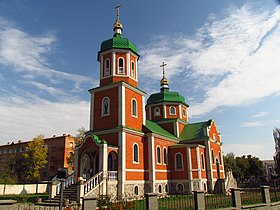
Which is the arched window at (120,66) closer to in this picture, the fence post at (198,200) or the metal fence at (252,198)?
the metal fence at (252,198)

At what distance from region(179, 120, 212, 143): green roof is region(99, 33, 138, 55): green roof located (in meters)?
11.7

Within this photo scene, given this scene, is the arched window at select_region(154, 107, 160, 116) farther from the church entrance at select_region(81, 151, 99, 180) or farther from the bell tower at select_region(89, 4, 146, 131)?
the church entrance at select_region(81, 151, 99, 180)

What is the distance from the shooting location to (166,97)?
31578 mm

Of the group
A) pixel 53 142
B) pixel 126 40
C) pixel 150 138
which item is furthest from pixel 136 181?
pixel 53 142

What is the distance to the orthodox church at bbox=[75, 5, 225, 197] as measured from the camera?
62.5 ft

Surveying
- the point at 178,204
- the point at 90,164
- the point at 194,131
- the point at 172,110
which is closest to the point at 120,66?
the point at 90,164

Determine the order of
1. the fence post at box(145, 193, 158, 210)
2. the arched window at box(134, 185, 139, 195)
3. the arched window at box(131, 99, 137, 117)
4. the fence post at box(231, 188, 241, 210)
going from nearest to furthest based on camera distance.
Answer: the fence post at box(145, 193, 158, 210) < the fence post at box(231, 188, 241, 210) < the arched window at box(134, 185, 139, 195) < the arched window at box(131, 99, 137, 117)

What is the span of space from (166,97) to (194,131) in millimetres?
5559

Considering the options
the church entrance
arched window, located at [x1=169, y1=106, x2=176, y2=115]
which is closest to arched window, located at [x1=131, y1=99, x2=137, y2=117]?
the church entrance

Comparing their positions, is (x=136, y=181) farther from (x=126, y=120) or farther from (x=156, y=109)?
(x=156, y=109)

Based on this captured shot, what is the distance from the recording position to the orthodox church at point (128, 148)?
62.5 feet

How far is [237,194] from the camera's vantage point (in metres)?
12.5

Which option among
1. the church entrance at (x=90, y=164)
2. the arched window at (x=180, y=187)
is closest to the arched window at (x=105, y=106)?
the church entrance at (x=90, y=164)

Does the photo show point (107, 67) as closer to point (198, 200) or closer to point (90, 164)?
point (90, 164)
